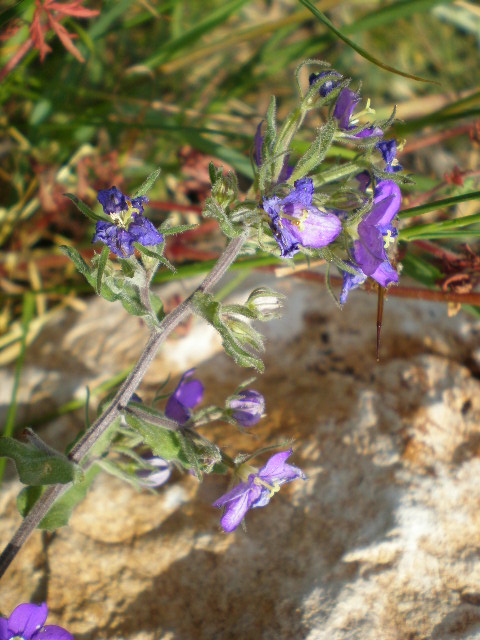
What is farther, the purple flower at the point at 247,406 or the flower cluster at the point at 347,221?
the purple flower at the point at 247,406

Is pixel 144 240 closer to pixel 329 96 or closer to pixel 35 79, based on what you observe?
pixel 329 96

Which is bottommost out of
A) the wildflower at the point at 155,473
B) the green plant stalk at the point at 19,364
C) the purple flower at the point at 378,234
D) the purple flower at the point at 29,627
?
the wildflower at the point at 155,473

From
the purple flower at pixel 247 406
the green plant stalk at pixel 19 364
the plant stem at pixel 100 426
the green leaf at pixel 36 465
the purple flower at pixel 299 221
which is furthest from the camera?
the green plant stalk at pixel 19 364

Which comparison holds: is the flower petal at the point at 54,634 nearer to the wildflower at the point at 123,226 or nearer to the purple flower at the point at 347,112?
the wildflower at the point at 123,226

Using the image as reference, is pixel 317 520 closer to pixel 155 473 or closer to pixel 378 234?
pixel 155 473

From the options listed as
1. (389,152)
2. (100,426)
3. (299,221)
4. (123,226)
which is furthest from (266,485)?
(389,152)

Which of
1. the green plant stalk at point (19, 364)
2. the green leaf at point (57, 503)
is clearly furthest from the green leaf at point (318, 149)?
the green plant stalk at point (19, 364)
